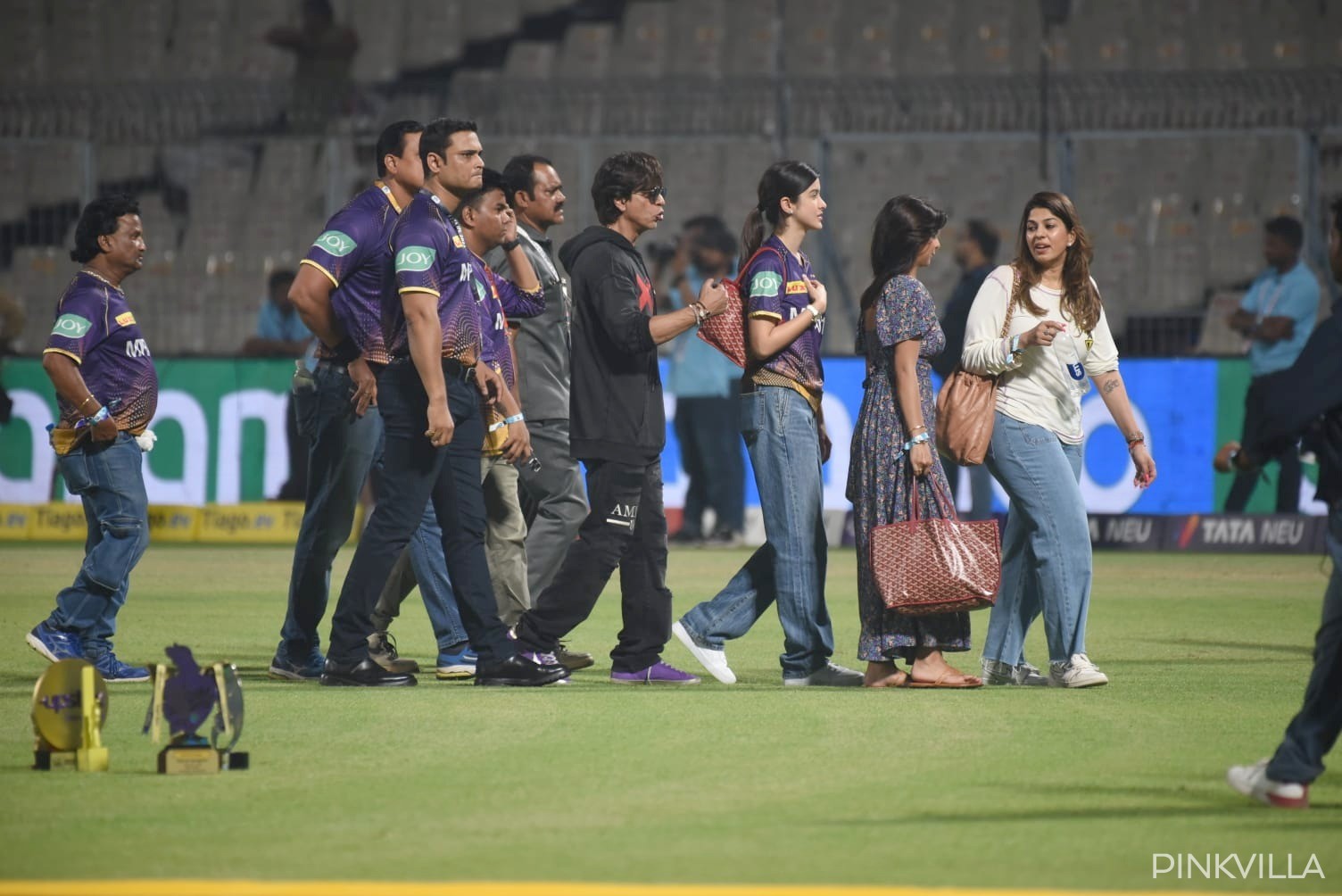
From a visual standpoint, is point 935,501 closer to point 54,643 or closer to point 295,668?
point 295,668

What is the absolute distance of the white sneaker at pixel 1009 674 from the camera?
8.27 m

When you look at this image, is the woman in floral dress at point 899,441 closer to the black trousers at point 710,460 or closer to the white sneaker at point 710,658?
the white sneaker at point 710,658

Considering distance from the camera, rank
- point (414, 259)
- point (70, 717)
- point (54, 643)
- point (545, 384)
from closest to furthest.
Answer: point (70, 717) < point (414, 259) < point (54, 643) < point (545, 384)

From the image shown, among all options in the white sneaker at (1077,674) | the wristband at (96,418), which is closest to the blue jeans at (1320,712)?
the white sneaker at (1077,674)

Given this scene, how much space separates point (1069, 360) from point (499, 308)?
7.82 feet

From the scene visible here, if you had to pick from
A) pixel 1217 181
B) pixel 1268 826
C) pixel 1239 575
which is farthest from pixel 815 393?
pixel 1217 181

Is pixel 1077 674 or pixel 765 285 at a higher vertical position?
pixel 765 285

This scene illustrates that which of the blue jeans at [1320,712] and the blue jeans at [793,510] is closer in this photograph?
the blue jeans at [1320,712]

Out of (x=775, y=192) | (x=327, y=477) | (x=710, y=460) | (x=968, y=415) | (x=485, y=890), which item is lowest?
(x=485, y=890)

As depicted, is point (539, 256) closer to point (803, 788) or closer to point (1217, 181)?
point (803, 788)

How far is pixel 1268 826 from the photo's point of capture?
5195mm

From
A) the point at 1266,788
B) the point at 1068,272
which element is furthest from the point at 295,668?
the point at 1266,788

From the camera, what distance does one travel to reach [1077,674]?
26.2 ft

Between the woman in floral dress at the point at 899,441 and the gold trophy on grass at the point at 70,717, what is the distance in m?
3.23
